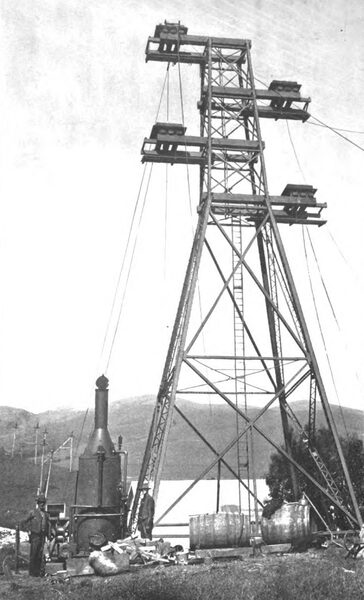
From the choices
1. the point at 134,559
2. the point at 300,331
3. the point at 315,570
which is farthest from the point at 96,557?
the point at 300,331

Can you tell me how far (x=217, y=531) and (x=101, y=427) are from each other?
4.17m

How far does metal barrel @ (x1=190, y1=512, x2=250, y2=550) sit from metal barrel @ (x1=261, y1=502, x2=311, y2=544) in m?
0.64

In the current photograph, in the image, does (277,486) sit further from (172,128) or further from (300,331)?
(172,128)

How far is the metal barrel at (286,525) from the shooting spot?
1516 centimetres

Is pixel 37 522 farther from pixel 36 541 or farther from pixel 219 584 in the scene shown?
pixel 219 584

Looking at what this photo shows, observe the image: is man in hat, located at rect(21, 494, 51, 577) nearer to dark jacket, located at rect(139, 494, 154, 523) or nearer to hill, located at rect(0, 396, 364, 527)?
dark jacket, located at rect(139, 494, 154, 523)

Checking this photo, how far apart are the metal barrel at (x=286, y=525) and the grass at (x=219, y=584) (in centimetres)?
203

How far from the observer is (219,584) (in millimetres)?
10758

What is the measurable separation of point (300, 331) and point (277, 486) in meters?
14.5

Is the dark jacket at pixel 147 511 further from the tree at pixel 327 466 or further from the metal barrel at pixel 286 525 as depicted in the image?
the tree at pixel 327 466

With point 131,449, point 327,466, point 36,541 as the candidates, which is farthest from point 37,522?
point 131,449

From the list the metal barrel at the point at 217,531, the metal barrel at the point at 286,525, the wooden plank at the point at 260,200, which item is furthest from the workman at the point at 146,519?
the wooden plank at the point at 260,200

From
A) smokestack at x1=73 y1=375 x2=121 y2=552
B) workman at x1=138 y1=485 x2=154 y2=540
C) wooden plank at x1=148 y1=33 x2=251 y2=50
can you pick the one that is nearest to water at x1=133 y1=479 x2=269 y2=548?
smokestack at x1=73 y1=375 x2=121 y2=552

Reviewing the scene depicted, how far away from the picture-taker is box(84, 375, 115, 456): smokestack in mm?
16391
